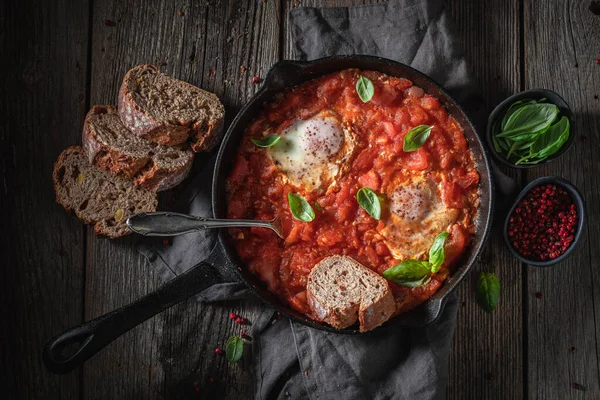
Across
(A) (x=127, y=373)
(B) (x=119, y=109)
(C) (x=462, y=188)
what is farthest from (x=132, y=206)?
(C) (x=462, y=188)

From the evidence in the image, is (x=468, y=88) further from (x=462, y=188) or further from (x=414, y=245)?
(x=414, y=245)

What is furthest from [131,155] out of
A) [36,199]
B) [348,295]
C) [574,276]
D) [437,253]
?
[574,276]

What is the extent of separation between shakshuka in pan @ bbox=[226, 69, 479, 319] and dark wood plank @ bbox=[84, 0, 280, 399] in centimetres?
56

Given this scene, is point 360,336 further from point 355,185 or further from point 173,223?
point 173,223

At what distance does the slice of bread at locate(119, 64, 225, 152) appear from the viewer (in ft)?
14.6

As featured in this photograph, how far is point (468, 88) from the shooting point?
15.2 feet

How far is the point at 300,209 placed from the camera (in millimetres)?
4242

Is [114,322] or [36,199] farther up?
[36,199]

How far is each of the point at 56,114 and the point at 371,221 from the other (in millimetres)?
2557

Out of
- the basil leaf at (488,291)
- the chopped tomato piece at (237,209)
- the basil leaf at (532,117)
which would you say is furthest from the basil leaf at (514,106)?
the chopped tomato piece at (237,209)

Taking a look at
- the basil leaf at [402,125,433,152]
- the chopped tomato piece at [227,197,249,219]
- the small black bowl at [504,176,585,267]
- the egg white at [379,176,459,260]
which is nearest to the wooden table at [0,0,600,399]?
the small black bowl at [504,176,585,267]

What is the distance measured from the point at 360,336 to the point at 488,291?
992mm

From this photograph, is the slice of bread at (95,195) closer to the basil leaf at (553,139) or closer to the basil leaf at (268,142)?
the basil leaf at (268,142)

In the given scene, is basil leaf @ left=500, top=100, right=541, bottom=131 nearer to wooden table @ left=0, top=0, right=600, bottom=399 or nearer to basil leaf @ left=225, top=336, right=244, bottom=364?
wooden table @ left=0, top=0, right=600, bottom=399
